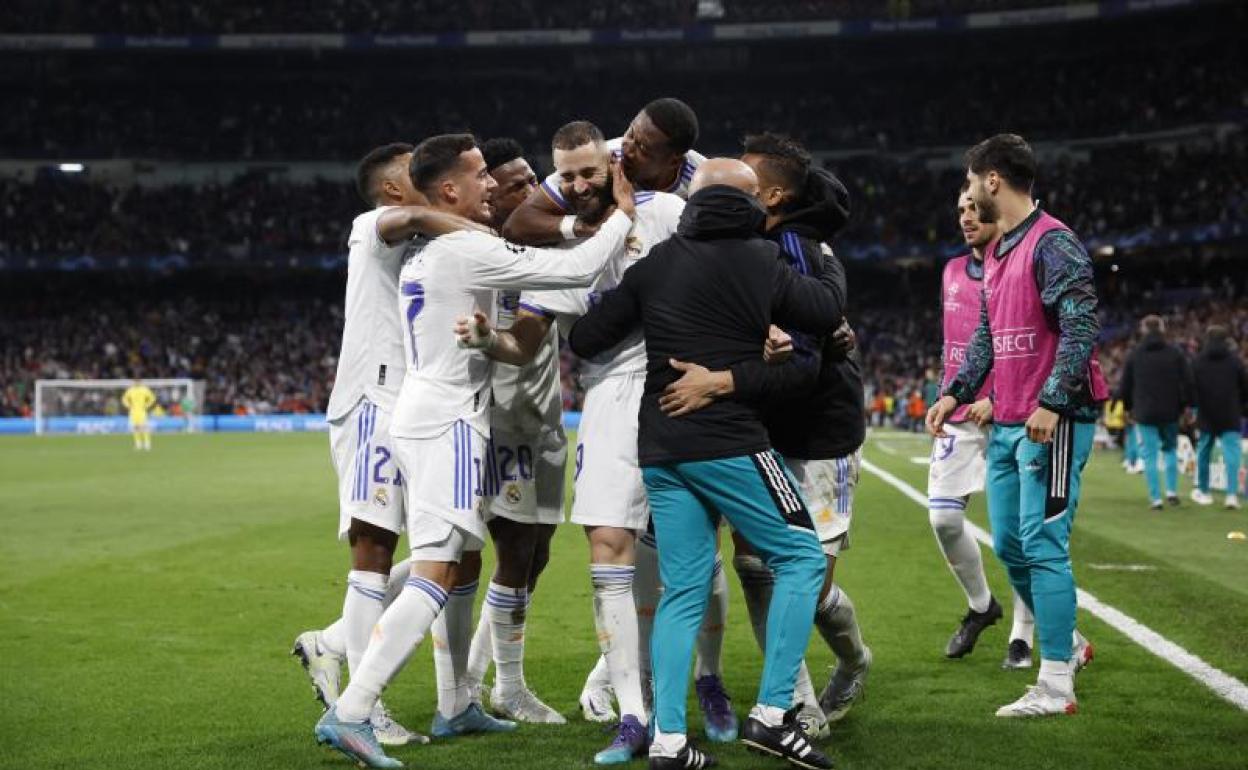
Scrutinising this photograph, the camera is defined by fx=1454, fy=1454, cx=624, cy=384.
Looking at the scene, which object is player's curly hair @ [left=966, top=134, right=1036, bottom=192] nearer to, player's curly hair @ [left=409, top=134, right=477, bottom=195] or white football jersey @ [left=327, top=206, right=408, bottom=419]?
player's curly hair @ [left=409, top=134, right=477, bottom=195]

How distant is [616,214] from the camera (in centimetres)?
570

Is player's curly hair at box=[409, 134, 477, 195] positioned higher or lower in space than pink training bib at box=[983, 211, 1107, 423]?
higher

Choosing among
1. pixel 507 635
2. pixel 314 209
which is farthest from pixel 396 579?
pixel 314 209

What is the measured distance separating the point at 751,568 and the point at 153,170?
56.4 metres

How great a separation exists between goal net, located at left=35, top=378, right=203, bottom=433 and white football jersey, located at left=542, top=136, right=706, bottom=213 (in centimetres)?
4202

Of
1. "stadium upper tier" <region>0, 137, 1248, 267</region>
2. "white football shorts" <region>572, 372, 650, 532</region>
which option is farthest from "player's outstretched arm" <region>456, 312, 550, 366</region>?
"stadium upper tier" <region>0, 137, 1248, 267</region>

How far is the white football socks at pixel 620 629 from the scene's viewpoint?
18.7ft

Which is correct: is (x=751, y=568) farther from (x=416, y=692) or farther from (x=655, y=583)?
(x=416, y=692)

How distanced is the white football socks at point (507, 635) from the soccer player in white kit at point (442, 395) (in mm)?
563

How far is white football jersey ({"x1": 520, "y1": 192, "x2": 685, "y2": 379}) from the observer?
5883 mm

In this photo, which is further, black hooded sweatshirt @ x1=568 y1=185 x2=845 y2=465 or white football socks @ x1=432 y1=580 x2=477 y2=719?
white football socks @ x1=432 y1=580 x2=477 y2=719

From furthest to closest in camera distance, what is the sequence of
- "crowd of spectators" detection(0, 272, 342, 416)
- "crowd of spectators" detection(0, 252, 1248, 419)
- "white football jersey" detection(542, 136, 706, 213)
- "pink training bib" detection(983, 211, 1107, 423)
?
"crowd of spectators" detection(0, 272, 342, 416) < "crowd of spectators" detection(0, 252, 1248, 419) < "pink training bib" detection(983, 211, 1107, 423) < "white football jersey" detection(542, 136, 706, 213)

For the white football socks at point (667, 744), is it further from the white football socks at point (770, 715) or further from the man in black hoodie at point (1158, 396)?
the man in black hoodie at point (1158, 396)

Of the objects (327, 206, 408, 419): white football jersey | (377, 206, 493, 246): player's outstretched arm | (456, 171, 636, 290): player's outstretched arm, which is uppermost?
(377, 206, 493, 246): player's outstretched arm
